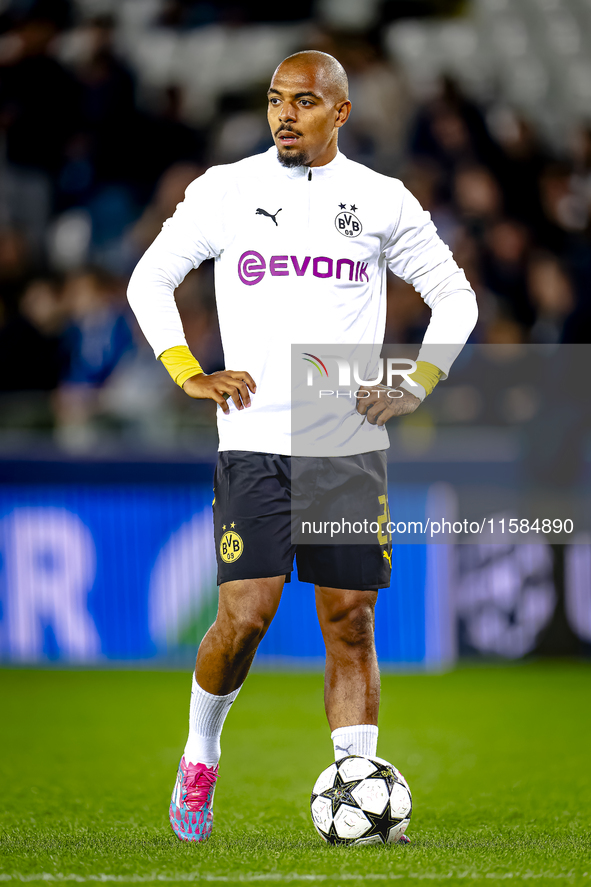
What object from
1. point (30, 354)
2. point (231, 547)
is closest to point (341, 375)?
point (231, 547)

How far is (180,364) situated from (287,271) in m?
0.43

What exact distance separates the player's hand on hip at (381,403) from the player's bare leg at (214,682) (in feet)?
1.87

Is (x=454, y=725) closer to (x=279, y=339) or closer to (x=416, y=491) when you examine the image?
(x=416, y=491)

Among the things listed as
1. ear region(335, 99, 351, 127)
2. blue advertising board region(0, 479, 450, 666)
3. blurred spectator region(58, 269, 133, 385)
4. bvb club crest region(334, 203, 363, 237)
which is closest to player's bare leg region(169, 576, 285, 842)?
bvb club crest region(334, 203, 363, 237)

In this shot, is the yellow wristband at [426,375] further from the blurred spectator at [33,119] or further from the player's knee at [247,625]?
the blurred spectator at [33,119]

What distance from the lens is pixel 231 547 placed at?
11.6 ft

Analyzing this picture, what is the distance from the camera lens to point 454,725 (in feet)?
19.2

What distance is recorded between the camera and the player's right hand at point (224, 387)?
3520 millimetres

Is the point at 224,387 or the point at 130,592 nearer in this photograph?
the point at 224,387

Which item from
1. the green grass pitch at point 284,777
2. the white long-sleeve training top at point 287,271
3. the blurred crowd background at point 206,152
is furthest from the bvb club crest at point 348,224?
the blurred crowd background at point 206,152

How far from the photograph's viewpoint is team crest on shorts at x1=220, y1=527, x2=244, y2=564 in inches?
139

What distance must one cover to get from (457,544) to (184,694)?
1.90 metres

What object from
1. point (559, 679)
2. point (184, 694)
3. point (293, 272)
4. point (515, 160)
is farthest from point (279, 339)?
point (515, 160)

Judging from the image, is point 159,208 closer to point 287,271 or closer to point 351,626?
point 287,271
